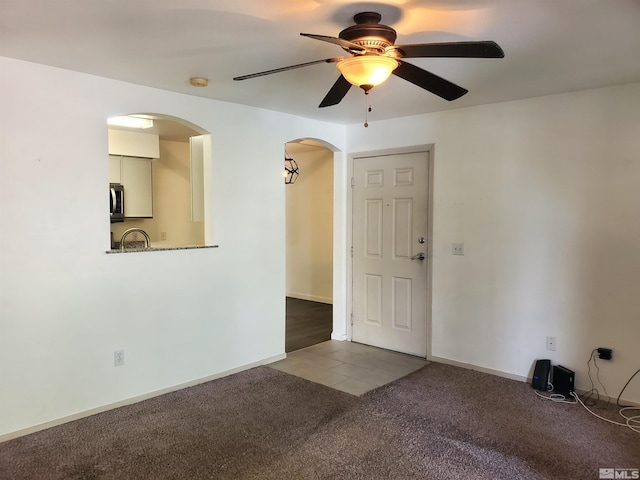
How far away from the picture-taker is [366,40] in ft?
6.50

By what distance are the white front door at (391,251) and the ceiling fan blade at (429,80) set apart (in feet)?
6.52

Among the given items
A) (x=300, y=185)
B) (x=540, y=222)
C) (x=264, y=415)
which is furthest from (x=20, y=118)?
(x=300, y=185)

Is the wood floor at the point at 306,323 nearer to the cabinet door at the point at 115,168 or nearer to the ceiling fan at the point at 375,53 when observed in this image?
the cabinet door at the point at 115,168

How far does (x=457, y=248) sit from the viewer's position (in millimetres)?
3916

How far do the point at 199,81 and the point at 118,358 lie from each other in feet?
6.60

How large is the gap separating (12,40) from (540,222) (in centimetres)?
367

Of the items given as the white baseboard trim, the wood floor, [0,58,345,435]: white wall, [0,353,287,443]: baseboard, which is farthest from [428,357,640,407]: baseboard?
[0,58,345,435]: white wall

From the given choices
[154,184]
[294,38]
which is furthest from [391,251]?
[154,184]

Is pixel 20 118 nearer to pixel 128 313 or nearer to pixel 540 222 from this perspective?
pixel 128 313

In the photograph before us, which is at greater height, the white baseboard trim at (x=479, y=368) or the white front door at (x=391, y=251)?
the white front door at (x=391, y=251)

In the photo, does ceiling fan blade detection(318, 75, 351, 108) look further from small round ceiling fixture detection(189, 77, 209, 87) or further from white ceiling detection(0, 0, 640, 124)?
small round ceiling fixture detection(189, 77, 209, 87)

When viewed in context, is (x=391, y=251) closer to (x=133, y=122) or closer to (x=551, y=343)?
(x=551, y=343)

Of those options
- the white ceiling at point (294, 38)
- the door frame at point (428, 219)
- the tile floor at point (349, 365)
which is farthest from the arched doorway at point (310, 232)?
the white ceiling at point (294, 38)

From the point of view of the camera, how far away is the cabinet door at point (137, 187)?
5121 mm
